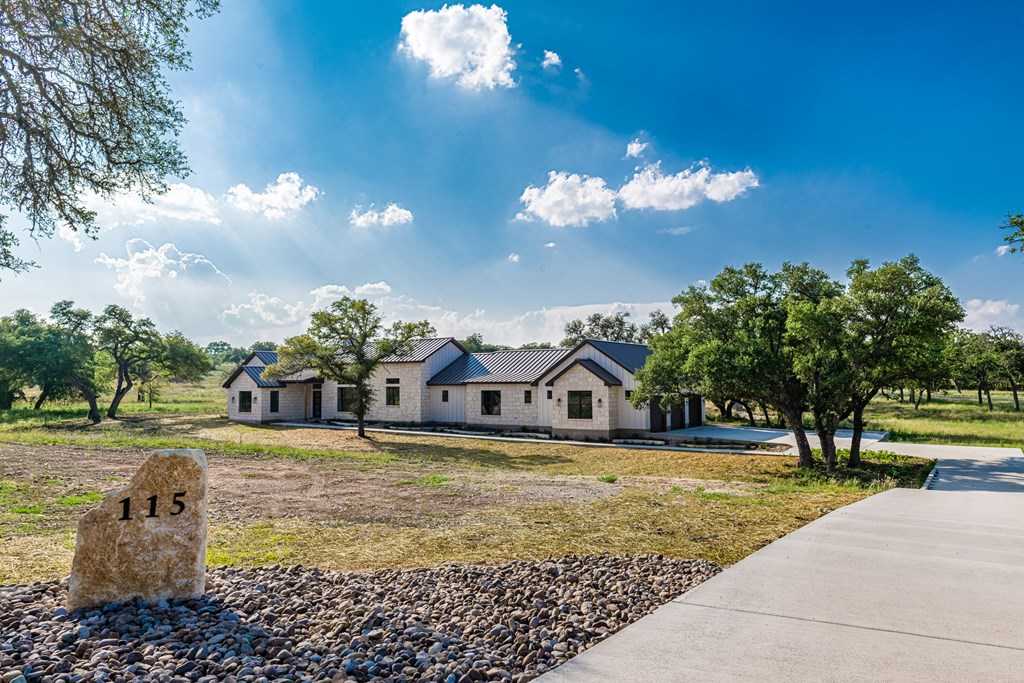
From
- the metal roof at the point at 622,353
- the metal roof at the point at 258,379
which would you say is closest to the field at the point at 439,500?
the metal roof at the point at 622,353

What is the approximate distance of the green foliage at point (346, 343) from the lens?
77.2 feet

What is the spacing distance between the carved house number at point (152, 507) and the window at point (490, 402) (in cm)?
2166

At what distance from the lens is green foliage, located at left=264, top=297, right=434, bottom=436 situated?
926 inches

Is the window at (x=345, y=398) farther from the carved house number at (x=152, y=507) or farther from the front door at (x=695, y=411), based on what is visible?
the carved house number at (x=152, y=507)

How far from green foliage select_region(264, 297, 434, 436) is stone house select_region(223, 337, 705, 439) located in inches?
88.5

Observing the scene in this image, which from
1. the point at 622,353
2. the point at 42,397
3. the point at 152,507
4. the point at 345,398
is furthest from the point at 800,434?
the point at 42,397

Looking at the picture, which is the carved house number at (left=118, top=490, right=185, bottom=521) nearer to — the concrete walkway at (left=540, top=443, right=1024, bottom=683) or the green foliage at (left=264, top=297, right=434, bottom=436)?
the concrete walkway at (left=540, top=443, right=1024, bottom=683)

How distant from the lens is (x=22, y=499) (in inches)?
366

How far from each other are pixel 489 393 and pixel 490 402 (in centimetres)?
41

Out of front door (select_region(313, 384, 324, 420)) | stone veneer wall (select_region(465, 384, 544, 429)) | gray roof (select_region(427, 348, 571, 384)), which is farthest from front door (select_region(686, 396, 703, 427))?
front door (select_region(313, 384, 324, 420))

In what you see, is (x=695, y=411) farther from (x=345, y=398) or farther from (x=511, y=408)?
(x=345, y=398)

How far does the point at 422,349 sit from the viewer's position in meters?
29.4

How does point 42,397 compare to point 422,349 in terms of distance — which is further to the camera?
point 42,397

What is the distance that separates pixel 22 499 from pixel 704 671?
35.1 ft
